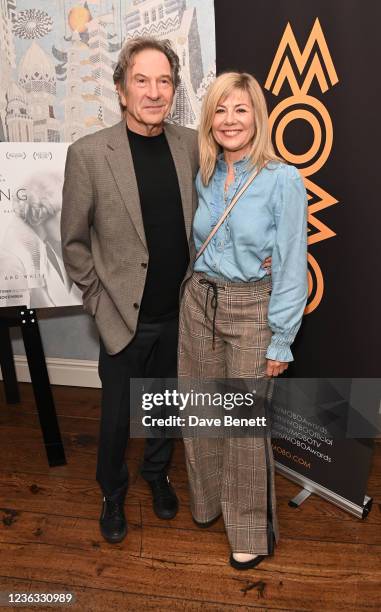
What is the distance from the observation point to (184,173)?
1746 mm

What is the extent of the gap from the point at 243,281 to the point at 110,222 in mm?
457

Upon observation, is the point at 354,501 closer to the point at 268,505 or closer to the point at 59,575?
the point at 268,505

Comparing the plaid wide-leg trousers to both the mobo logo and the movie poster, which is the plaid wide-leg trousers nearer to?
the mobo logo

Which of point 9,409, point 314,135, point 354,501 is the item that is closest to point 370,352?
point 354,501

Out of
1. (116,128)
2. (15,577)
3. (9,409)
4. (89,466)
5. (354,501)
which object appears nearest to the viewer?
(116,128)

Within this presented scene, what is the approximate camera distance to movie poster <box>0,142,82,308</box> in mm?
2195

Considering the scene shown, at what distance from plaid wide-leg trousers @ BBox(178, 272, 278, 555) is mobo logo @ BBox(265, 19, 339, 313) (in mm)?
401

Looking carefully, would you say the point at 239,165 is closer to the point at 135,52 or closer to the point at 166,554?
the point at 135,52

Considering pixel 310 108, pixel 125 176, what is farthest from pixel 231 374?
pixel 310 108

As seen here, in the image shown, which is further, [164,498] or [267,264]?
[164,498]

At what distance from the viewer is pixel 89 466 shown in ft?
8.07

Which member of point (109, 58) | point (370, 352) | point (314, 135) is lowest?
point (370, 352)

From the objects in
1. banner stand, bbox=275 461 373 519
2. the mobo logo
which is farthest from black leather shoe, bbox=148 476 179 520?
the mobo logo

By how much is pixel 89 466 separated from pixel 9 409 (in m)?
0.72
